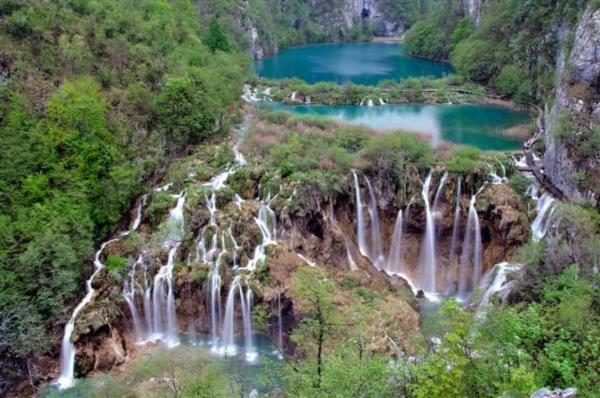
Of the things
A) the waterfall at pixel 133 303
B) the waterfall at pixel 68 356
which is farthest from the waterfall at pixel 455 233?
the waterfall at pixel 68 356

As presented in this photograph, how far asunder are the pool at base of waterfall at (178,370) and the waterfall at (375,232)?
8.03 meters

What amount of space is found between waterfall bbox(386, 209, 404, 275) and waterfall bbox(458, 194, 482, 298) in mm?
3075

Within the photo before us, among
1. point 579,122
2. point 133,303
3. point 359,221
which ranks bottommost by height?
point 133,303

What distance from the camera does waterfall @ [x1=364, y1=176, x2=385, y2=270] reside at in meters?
27.2

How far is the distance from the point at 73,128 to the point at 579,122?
84.0 ft

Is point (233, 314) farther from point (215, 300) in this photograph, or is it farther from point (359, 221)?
point (359, 221)

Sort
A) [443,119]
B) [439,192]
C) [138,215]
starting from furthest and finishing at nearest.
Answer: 1. [443,119]
2. [439,192]
3. [138,215]

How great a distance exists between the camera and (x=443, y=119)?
1711 inches

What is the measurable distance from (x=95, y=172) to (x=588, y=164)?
23.6m

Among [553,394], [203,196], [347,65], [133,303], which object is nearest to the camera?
[553,394]

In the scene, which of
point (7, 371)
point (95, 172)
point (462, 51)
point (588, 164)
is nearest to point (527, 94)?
point (462, 51)

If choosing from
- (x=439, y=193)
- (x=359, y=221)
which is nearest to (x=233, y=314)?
(x=359, y=221)

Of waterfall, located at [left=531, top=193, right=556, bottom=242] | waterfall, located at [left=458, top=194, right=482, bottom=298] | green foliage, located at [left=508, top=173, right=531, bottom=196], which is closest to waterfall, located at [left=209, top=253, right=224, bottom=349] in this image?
waterfall, located at [left=458, top=194, right=482, bottom=298]

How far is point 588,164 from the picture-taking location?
24.9 meters
